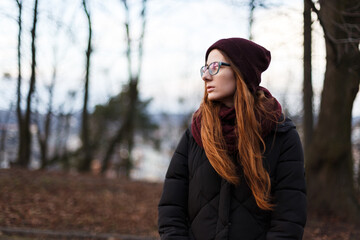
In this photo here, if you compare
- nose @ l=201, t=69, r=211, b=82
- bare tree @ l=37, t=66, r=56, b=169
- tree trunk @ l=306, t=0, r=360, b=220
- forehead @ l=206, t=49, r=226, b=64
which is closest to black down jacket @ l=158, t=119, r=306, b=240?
nose @ l=201, t=69, r=211, b=82

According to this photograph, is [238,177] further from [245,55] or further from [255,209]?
[245,55]

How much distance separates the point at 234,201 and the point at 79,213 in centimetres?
557

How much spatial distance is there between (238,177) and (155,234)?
4.40 metres

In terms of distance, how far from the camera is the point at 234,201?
6.46ft

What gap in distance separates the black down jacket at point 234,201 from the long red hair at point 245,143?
70 mm

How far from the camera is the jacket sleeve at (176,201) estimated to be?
2.02 meters

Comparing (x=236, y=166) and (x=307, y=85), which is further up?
(x=307, y=85)

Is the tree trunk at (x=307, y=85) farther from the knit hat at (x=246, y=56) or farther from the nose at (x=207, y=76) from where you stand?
the nose at (x=207, y=76)

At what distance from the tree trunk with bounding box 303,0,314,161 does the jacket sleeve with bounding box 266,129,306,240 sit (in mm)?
4057

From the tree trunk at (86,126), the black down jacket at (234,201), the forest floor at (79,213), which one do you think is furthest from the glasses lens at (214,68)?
the tree trunk at (86,126)

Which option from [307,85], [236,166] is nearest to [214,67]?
[236,166]

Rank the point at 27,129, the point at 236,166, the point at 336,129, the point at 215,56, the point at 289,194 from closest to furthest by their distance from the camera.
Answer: the point at 289,194
the point at 236,166
the point at 215,56
the point at 336,129
the point at 27,129

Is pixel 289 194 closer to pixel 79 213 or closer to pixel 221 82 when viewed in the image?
pixel 221 82

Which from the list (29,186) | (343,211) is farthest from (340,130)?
(29,186)
